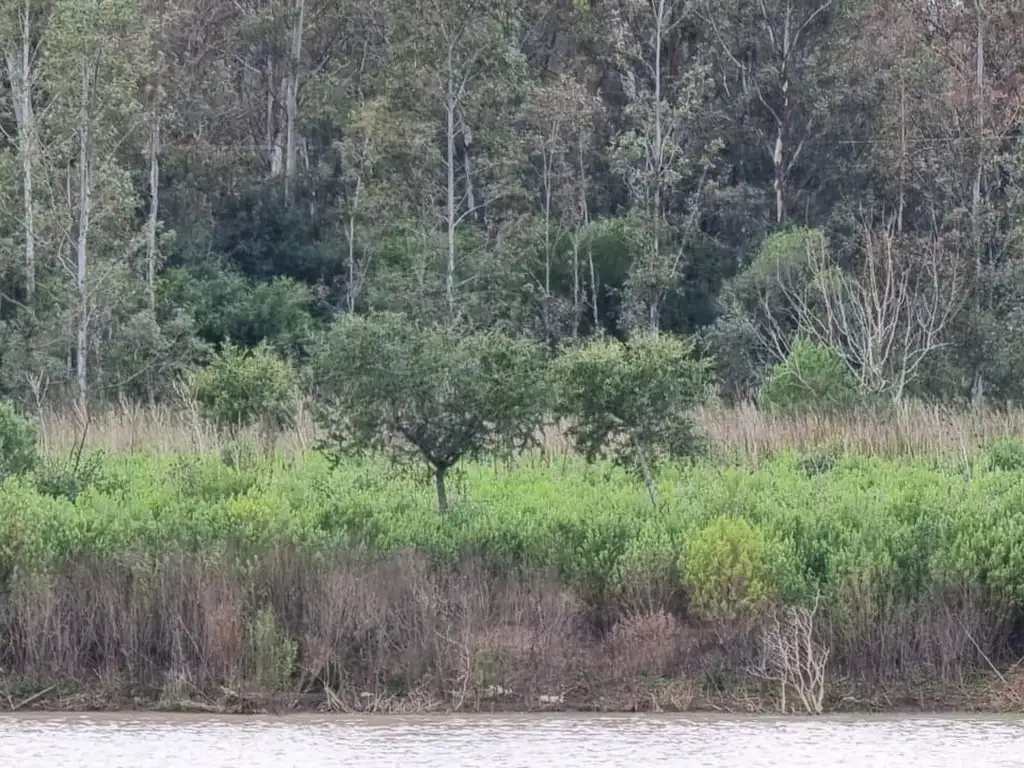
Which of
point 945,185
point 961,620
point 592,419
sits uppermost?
point 945,185

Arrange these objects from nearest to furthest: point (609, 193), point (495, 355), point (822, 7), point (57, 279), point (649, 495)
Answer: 1. point (495, 355)
2. point (649, 495)
3. point (57, 279)
4. point (822, 7)
5. point (609, 193)

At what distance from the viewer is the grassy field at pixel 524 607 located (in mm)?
10719

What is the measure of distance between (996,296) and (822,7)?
914 cm

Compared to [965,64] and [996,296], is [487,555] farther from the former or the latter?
[965,64]

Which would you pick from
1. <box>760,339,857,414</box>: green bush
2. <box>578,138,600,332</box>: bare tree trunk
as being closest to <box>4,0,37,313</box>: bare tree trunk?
<box>578,138,600,332</box>: bare tree trunk

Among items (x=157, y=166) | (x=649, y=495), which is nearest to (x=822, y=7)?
(x=157, y=166)

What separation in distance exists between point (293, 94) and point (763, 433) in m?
26.2

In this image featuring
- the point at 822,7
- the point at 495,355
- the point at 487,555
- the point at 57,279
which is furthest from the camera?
the point at 822,7

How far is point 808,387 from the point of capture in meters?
22.0

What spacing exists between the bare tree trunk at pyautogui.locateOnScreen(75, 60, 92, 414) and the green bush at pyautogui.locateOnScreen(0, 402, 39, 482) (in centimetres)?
1284

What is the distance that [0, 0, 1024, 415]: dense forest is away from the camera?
105 ft

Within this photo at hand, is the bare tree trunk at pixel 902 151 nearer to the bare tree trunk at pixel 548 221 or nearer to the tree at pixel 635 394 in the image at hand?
the bare tree trunk at pixel 548 221

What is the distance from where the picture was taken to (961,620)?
11.0 metres

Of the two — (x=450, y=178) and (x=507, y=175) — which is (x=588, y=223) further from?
(x=450, y=178)
